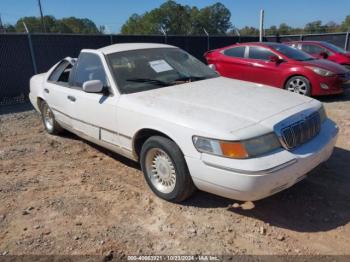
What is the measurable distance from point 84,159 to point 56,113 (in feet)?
3.19

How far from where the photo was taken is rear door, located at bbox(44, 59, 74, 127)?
4977 millimetres

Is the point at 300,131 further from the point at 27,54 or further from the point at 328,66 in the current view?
the point at 27,54

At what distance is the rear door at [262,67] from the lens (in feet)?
27.7

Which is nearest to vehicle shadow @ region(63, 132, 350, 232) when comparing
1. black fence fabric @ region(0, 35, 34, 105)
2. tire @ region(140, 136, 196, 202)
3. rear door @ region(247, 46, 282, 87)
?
tire @ region(140, 136, 196, 202)

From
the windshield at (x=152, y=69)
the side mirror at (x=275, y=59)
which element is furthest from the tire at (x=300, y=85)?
the windshield at (x=152, y=69)

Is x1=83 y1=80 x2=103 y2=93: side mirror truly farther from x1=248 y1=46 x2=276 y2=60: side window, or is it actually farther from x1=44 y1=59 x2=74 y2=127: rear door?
x1=248 y1=46 x2=276 y2=60: side window

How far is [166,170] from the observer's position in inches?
140

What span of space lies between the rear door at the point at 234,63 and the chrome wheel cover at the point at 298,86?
1309mm

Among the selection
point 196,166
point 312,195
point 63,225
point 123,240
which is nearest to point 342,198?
point 312,195

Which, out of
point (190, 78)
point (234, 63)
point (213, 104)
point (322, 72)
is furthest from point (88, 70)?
point (322, 72)

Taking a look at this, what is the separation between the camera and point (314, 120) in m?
3.50

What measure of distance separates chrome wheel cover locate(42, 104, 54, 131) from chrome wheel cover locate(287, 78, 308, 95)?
559 cm

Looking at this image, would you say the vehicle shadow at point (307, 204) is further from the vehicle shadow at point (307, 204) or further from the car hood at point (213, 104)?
the car hood at point (213, 104)

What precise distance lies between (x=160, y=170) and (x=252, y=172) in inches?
45.1
